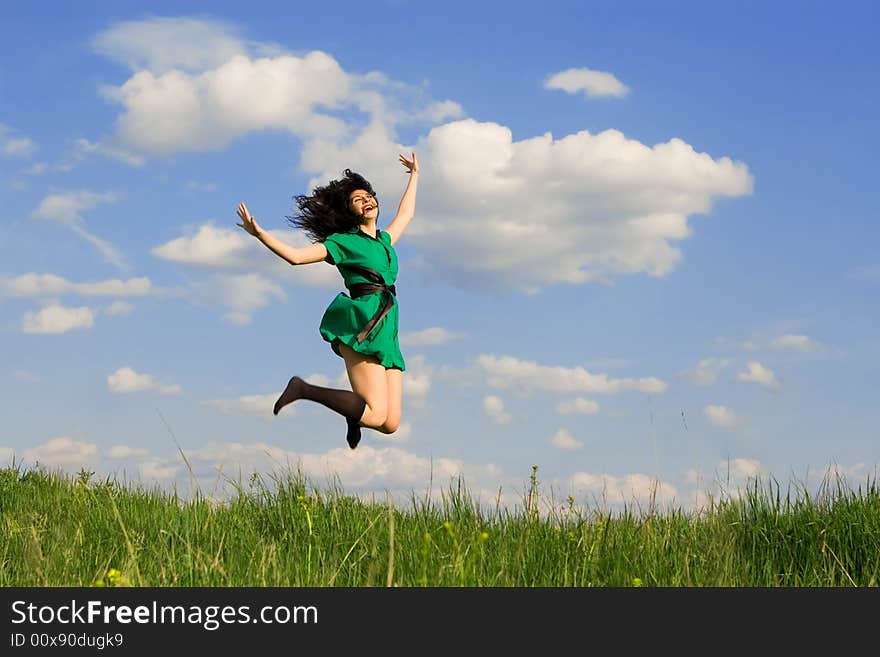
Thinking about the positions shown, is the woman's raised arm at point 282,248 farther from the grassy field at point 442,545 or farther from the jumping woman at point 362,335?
the grassy field at point 442,545

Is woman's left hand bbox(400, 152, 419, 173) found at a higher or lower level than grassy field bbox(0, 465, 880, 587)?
higher

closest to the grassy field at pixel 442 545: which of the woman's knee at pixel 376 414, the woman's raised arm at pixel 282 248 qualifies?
the woman's knee at pixel 376 414

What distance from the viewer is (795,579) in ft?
20.9

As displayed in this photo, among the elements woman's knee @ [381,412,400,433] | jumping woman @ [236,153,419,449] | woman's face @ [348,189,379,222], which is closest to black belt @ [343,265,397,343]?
jumping woman @ [236,153,419,449]

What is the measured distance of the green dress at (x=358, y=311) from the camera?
804cm

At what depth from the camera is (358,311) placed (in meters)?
8.03

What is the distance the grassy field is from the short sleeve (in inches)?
76.3

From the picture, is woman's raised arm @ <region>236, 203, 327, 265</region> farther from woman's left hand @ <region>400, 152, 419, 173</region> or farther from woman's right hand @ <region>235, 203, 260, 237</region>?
woman's left hand @ <region>400, 152, 419, 173</region>

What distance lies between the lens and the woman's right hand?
729 cm

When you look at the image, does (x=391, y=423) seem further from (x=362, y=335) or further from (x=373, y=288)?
(x=373, y=288)
